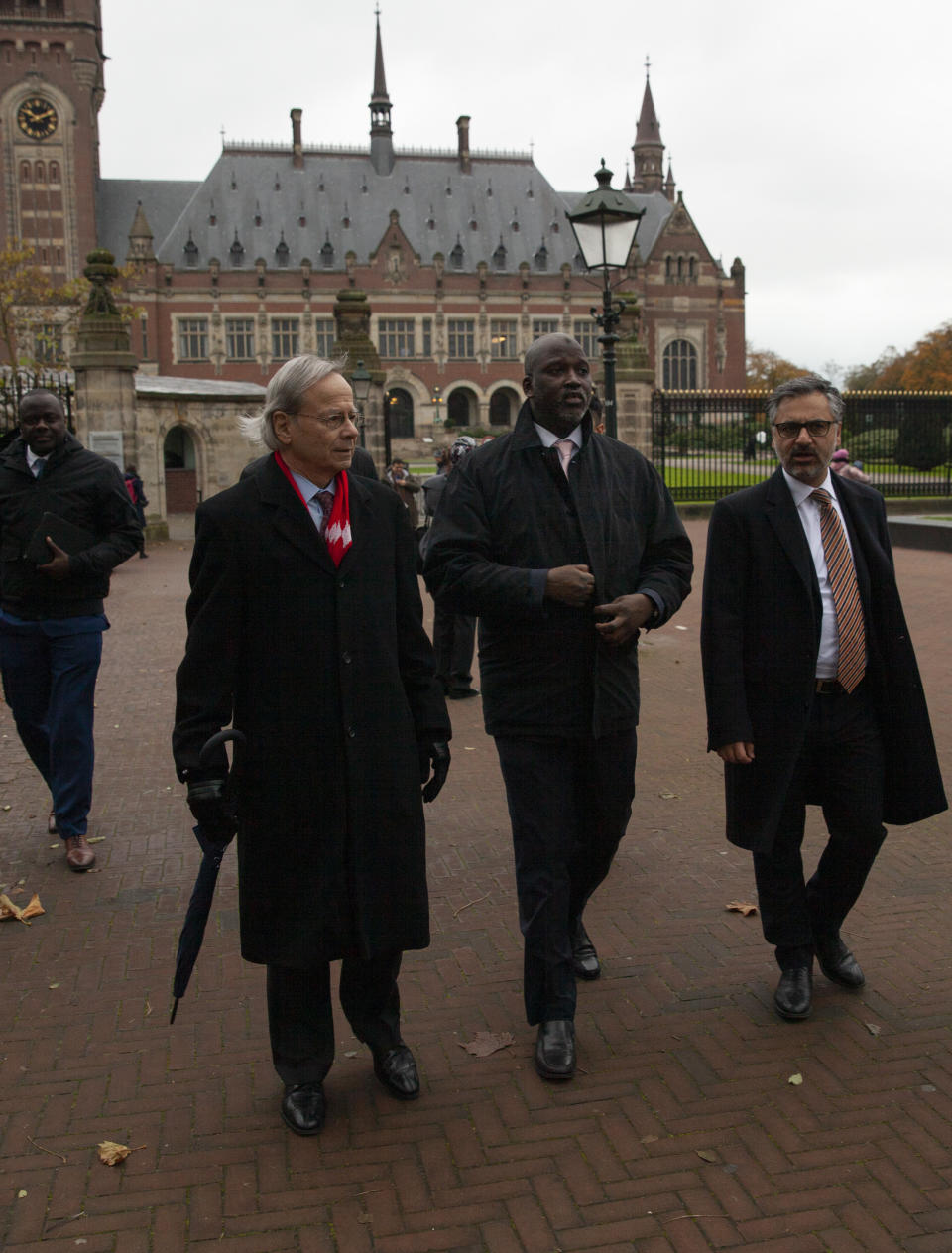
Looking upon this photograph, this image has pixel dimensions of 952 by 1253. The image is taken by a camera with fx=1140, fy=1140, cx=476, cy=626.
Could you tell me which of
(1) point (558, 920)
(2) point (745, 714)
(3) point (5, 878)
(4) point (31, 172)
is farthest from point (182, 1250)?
(4) point (31, 172)

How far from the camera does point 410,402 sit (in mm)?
65875

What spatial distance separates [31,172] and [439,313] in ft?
74.2

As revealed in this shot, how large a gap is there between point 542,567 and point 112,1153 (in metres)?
1.90

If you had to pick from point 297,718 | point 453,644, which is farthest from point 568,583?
point 453,644

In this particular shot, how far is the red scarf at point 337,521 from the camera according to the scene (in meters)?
2.96

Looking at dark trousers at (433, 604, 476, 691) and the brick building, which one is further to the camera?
the brick building

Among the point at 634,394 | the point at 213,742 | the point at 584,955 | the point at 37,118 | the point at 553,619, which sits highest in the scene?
the point at 37,118

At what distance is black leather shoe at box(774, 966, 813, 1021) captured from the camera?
11.4 ft

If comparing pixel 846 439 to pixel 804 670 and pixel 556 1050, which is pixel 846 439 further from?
pixel 556 1050

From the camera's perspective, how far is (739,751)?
341cm

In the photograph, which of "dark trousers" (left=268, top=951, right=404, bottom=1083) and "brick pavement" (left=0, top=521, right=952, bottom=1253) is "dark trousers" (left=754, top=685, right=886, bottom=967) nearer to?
"brick pavement" (left=0, top=521, right=952, bottom=1253)

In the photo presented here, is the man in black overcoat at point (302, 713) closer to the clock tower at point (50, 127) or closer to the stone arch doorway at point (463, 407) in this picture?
the clock tower at point (50, 127)

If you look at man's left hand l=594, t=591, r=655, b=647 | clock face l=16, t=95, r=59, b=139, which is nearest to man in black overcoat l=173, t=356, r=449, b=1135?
man's left hand l=594, t=591, r=655, b=647

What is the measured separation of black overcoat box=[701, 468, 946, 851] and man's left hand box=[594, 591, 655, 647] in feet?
1.02
